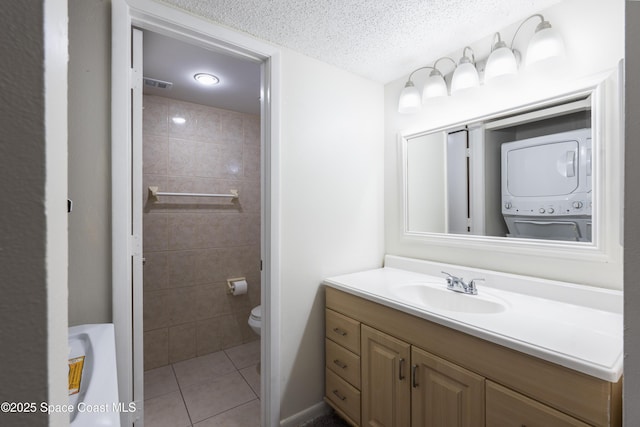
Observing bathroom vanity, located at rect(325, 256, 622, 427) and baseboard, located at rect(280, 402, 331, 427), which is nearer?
bathroom vanity, located at rect(325, 256, 622, 427)

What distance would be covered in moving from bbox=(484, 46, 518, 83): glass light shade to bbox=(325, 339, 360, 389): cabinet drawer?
160 cm

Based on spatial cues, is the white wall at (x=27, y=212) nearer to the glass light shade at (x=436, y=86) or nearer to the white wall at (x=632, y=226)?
the white wall at (x=632, y=226)

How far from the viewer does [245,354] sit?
2539 mm

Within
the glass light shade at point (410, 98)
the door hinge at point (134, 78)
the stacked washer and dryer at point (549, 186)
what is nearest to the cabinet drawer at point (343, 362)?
the stacked washer and dryer at point (549, 186)

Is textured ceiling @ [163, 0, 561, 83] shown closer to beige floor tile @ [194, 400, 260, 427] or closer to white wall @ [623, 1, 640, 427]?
white wall @ [623, 1, 640, 427]

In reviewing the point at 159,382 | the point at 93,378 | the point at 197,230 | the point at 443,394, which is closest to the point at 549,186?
the point at 443,394

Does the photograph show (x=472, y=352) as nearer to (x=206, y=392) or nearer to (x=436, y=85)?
(x=436, y=85)

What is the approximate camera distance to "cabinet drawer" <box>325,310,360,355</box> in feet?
5.06

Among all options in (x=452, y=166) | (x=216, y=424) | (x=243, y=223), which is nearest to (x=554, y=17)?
(x=452, y=166)

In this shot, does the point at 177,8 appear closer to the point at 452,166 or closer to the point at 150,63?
the point at 150,63

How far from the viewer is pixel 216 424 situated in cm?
172

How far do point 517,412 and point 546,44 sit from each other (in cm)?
145

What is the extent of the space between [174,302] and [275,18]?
85.8 inches

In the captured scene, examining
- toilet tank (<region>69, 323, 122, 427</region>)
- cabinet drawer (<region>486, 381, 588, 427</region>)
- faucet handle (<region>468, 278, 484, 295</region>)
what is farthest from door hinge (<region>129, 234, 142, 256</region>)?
faucet handle (<region>468, 278, 484, 295</region>)
